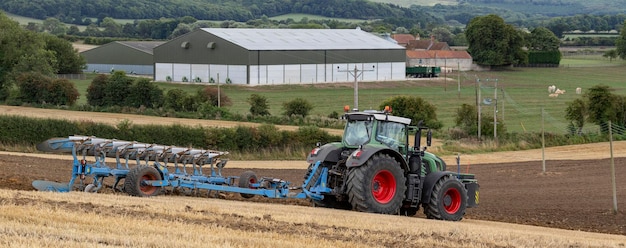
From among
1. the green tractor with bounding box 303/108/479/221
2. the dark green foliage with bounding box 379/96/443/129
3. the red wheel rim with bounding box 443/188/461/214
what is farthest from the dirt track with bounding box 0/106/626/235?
the dark green foliage with bounding box 379/96/443/129

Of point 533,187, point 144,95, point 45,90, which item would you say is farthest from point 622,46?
point 533,187

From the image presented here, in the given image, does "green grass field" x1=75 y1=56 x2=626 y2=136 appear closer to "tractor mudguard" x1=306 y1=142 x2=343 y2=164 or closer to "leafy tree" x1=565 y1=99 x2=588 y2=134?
"leafy tree" x1=565 y1=99 x2=588 y2=134

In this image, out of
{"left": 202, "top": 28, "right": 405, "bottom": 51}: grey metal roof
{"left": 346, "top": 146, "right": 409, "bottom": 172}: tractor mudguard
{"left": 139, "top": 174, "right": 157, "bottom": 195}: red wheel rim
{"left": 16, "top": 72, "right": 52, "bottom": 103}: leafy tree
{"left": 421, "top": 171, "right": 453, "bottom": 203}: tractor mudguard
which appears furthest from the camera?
{"left": 202, "top": 28, "right": 405, "bottom": 51}: grey metal roof

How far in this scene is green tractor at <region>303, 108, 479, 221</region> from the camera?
64.6ft

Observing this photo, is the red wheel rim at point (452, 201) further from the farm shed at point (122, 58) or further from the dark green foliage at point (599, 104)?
the farm shed at point (122, 58)

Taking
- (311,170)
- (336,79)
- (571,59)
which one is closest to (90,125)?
(311,170)

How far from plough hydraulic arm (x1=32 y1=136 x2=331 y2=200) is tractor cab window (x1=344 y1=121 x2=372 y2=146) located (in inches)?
34.9

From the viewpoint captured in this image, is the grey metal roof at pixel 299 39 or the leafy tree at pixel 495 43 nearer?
the grey metal roof at pixel 299 39

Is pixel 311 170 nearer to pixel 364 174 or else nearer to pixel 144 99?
pixel 364 174

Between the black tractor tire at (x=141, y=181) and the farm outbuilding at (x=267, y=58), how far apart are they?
68.1m

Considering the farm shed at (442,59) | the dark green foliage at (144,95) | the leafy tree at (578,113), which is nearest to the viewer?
the leafy tree at (578,113)

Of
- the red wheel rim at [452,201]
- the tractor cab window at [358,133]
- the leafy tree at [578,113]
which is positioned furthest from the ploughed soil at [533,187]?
the leafy tree at [578,113]

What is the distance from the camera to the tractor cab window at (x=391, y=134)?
67.8 feet

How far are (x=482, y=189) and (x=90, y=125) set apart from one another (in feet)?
62.5
